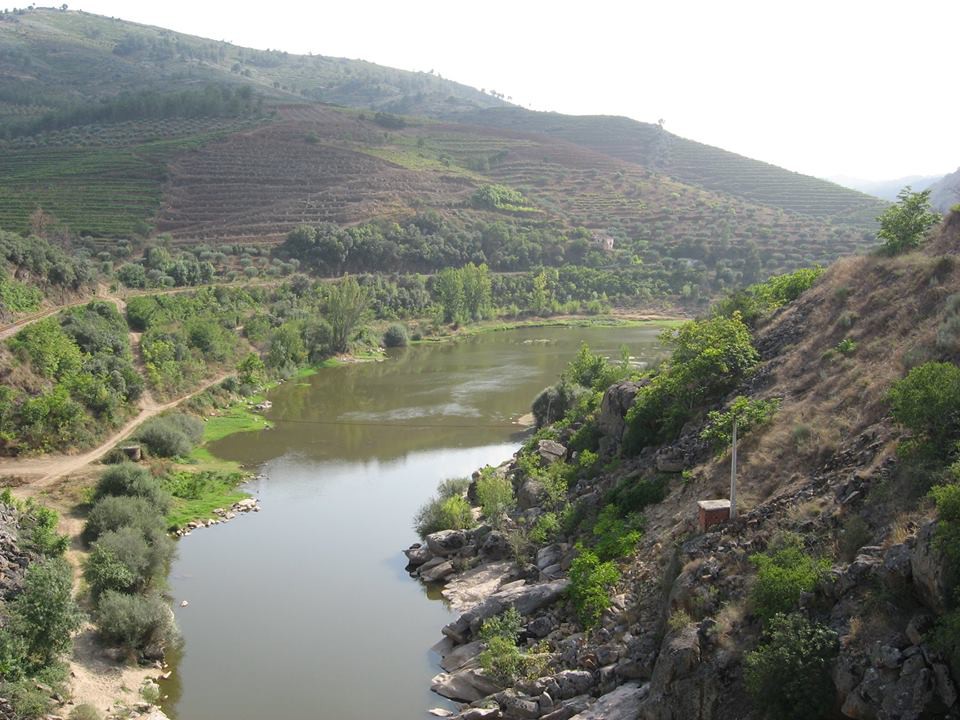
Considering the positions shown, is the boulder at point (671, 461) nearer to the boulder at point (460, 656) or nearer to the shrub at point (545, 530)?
the shrub at point (545, 530)

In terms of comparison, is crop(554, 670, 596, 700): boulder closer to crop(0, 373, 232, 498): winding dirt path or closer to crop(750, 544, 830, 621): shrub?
crop(750, 544, 830, 621): shrub

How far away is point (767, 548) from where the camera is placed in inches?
621

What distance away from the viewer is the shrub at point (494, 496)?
27.5m

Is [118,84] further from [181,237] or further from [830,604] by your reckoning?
[830,604]

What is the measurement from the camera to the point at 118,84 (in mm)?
161000

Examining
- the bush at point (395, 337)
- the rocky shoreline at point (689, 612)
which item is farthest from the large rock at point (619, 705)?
the bush at point (395, 337)

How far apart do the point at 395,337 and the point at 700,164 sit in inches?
3839

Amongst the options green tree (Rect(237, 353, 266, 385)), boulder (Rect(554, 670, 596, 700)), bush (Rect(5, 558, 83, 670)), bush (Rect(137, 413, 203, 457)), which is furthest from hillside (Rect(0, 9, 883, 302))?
boulder (Rect(554, 670, 596, 700))

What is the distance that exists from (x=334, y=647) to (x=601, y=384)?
18.9 meters

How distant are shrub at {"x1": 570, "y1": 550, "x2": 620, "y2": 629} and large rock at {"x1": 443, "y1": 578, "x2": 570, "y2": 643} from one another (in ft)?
1.76

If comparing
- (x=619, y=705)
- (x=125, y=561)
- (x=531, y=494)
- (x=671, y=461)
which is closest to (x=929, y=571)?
(x=619, y=705)

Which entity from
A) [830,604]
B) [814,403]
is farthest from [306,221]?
[830,604]

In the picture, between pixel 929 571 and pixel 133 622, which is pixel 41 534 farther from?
pixel 929 571

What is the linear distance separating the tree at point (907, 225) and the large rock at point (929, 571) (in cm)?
1609
